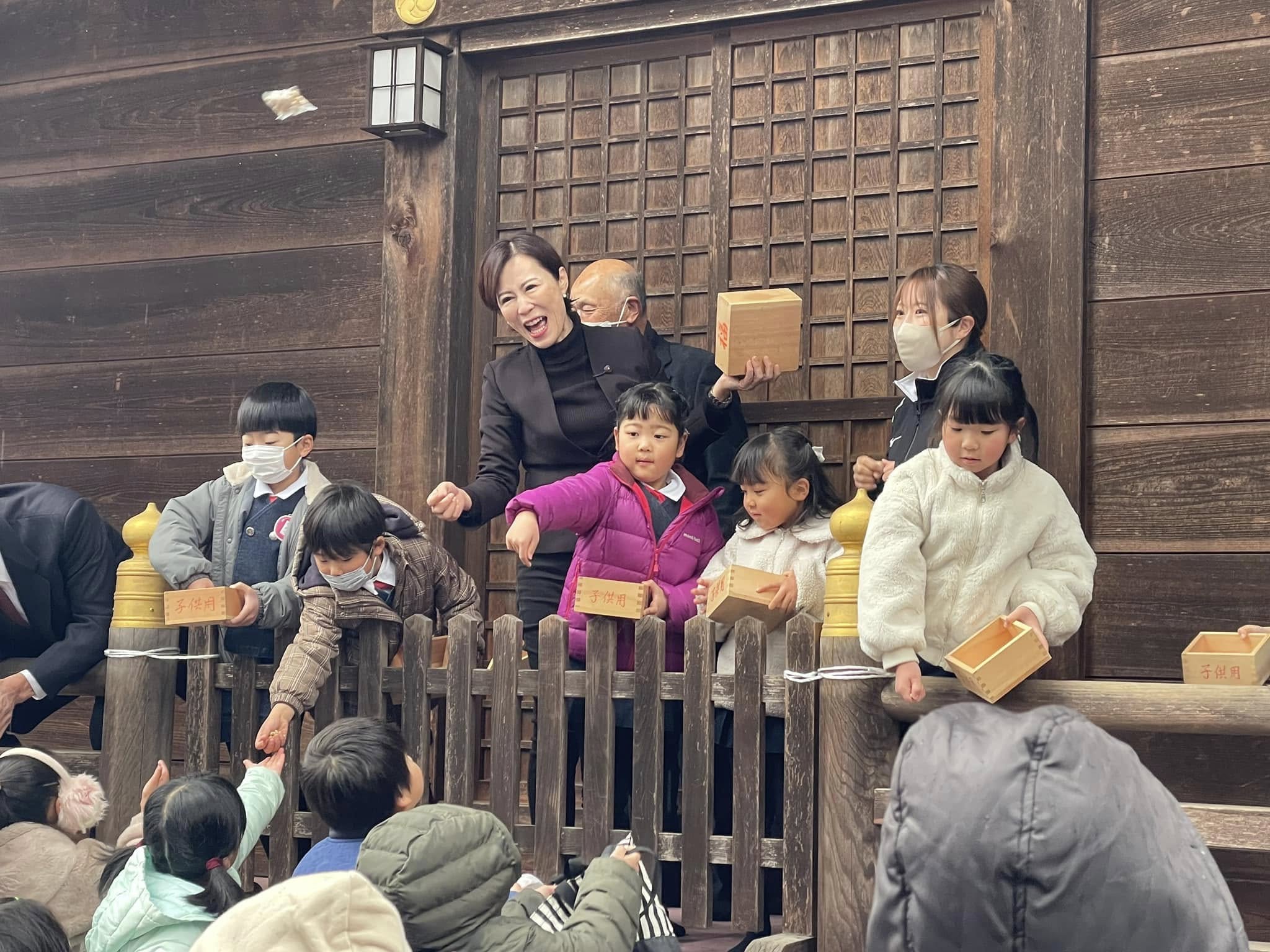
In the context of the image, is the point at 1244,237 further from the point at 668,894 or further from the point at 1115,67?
the point at 668,894

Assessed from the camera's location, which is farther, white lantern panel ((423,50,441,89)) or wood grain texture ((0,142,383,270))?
wood grain texture ((0,142,383,270))

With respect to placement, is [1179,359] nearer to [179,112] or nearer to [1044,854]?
[1044,854]

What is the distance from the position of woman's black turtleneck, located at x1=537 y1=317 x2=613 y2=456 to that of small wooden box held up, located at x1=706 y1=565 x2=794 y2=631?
94cm

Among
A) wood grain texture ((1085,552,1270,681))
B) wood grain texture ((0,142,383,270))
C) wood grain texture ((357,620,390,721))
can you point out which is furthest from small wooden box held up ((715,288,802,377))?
wood grain texture ((0,142,383,270))

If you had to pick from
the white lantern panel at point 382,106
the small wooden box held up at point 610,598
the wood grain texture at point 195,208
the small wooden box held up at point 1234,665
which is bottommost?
the small wooden box held up at point 1234,665

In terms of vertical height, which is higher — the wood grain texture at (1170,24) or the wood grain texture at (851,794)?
the wood grain texture at (1170,24)

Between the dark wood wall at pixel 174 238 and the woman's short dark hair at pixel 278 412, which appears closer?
the woman's short dark hair at pixel 278 412

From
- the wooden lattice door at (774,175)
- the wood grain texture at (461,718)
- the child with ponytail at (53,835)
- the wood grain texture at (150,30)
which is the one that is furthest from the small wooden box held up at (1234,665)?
the wood grain texture at (150,30)

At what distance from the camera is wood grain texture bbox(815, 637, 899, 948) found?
3512 mm

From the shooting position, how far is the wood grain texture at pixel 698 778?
3.74 meters

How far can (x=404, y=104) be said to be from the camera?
5234 mm

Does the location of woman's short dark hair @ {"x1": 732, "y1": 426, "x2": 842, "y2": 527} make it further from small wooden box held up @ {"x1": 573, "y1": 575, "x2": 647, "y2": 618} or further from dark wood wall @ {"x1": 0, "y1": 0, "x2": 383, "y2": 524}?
dark wood wall @ {"x1": 0, "y1": 0, "x2": 383, "y2": 524}

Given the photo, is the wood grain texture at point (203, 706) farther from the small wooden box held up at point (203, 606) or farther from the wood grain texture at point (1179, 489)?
the wood grain texture at point (1179, 489)

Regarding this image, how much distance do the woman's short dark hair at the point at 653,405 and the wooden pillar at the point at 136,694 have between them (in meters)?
1.44
